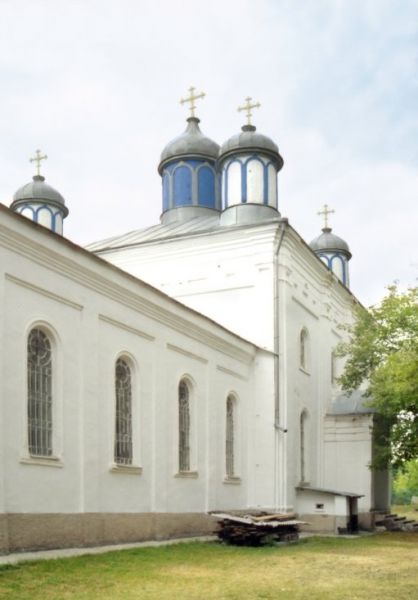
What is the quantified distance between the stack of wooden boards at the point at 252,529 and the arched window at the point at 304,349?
748cm

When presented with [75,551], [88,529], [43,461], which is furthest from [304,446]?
[43,461]

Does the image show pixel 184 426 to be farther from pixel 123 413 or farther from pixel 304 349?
pixel 304 349

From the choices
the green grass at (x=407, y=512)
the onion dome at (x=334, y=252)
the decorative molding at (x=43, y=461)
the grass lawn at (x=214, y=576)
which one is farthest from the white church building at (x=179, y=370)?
the green grass at (x=407, y=512)

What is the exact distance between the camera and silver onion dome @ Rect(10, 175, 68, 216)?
2744 centimetres

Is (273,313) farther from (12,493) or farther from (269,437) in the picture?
(12,493)

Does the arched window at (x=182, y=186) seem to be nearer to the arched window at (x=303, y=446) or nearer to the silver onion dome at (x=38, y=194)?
the silver onion dome at (x=38, y=194)

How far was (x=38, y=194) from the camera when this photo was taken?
27.4m

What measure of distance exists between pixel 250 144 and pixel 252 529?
1247cm

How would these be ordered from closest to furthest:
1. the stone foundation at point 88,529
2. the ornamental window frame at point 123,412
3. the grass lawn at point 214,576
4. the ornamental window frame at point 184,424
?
the grass lawn at point 214,576 < the stone foundation at point 88,529 < the ornamental window frame at point 123,412 < the ornamental window frame at point 184,424

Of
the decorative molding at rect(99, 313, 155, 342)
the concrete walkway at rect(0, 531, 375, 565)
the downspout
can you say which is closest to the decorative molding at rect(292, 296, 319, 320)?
the downspout

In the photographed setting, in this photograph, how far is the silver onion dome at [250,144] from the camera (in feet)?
78.0

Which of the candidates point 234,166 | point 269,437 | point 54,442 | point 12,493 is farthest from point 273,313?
point 12,493

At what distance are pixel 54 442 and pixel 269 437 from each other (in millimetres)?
9227

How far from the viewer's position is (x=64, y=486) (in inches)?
504
